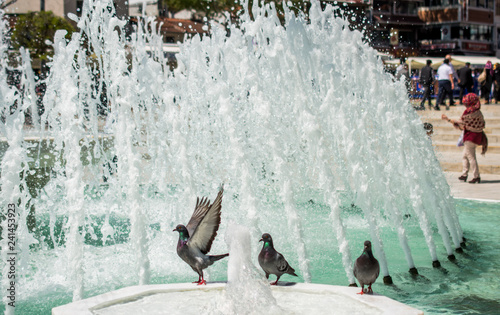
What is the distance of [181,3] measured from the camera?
49.6m

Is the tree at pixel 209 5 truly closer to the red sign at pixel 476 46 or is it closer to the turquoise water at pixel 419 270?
the red sign at pixel 476 46

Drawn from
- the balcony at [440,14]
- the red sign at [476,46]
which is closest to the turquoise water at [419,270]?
the red sign at [476,46]

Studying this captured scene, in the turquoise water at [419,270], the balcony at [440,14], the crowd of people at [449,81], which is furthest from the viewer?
the balcony at [440,14]

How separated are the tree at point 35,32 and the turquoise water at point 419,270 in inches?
1030

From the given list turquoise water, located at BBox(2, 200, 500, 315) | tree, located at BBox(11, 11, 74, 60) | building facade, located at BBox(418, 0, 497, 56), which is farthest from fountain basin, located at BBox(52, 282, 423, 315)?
building facade, located at BBox(418, 0, 497, 56)

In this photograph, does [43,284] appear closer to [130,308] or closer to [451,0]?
[130,308]

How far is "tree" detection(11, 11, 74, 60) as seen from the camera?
31.4 meters

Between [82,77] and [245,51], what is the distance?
6.84 feet

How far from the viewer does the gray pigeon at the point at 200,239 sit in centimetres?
379

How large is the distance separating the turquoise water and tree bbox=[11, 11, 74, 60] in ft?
85.8

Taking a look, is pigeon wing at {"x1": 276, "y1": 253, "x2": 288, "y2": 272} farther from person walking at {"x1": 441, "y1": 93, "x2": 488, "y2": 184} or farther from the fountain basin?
person walking at {"x1": 441, "y1": 93, "x2": 488, "y2": 184}

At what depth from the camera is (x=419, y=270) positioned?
574 centimetres

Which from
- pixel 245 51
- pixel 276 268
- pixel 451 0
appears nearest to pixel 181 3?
pixel 451 0

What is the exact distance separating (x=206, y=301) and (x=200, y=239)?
0.48 metres
